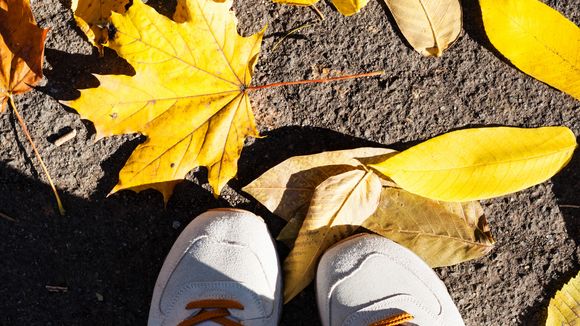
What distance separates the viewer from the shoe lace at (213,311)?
1.58 meters

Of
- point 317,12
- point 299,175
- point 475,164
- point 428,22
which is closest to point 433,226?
point 475,164

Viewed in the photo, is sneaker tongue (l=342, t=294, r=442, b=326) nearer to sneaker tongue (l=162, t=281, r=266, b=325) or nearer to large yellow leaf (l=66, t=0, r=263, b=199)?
sneaker tongue (l=162, t=281, r=266, b=325)

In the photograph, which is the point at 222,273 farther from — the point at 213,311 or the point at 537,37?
Answer: the point at 537,37

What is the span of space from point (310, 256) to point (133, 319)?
582 mm

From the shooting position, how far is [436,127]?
1.72 m

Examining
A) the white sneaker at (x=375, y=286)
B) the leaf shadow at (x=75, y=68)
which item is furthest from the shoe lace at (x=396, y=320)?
the leaf shadow at (x=75, y=68)

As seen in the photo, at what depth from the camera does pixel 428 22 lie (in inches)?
63.9

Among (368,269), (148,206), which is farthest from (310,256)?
(148,206)

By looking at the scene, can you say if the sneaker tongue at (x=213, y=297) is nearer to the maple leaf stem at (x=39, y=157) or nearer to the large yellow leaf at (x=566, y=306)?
the maple leaf stem at (x=39, y=157)

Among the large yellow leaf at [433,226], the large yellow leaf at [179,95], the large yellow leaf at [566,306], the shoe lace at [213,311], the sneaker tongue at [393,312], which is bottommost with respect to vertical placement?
the large yellow leaf at [566,306]

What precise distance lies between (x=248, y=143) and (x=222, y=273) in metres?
0.40

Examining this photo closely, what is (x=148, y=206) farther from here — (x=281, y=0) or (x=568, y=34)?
(x=568, y=34)

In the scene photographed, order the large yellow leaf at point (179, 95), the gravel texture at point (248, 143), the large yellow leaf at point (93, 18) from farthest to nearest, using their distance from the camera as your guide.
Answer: the gravel texture at point (248, 143) → the large yellow leaf at point (93, 18) → the large yellow leaf at point (179, 95)

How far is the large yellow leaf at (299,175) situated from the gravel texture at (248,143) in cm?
7
